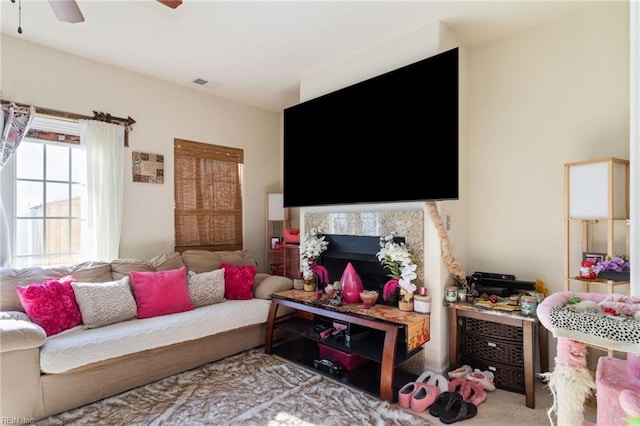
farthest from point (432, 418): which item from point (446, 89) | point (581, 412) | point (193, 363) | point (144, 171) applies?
point (144, 171)

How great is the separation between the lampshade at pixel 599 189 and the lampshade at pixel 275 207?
2.95 meters

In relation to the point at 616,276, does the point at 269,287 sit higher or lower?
lower

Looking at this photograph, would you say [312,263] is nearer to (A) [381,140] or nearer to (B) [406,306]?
(B) [406,306]

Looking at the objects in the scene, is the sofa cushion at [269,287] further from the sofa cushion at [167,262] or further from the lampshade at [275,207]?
the lampshade at [275,207]

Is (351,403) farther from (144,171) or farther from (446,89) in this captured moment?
(144,171)

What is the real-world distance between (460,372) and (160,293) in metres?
2.48

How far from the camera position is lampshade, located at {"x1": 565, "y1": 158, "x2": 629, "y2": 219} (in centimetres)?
206

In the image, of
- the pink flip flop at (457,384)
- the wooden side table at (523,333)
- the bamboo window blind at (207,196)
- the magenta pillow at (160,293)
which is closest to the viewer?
the wooden side table at (523,333)

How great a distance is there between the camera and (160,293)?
284 centimetres

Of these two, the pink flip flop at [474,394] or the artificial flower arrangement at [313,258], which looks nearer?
the pink flip flop at [474,394]

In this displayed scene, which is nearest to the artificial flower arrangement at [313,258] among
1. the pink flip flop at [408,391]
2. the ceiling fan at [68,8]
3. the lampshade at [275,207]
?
the lampshade at [275,207]

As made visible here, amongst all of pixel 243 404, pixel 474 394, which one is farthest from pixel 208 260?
pixel 474 394

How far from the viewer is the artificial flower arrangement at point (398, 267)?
2.56 meters

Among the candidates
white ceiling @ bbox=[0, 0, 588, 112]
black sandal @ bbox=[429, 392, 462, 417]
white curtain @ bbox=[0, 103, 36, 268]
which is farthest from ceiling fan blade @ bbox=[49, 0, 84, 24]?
black sandal @ bbox=[429, 392, 462, 417]
